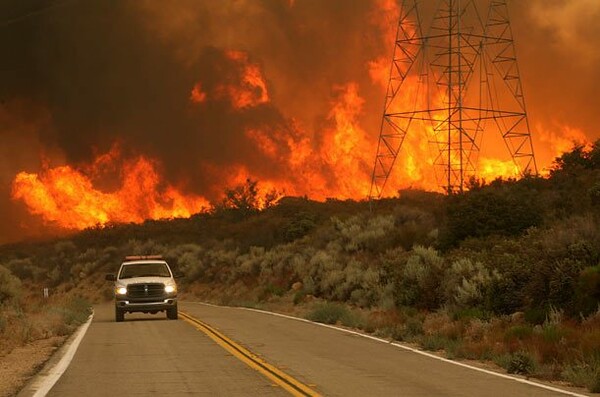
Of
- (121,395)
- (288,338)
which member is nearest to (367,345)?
(288,338)

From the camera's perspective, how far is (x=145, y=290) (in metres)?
30.8

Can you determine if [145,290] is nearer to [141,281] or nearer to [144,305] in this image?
[141,281]

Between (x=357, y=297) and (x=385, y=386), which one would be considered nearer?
(x=385, y=386)

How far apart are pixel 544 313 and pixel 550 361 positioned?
505cm

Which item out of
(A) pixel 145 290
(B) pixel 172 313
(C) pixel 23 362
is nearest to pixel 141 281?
(A) pixel 145 290

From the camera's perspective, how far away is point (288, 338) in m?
23.2

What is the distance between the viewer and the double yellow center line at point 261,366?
1349 cm

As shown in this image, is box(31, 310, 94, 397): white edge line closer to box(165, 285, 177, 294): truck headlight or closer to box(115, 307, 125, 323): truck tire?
box(115, 307, 125, 323): truck tire

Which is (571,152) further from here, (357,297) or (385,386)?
(385,386)

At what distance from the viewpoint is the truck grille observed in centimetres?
3073

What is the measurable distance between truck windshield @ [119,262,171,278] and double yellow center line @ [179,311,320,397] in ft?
20.6

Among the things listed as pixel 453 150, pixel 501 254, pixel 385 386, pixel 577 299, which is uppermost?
pixel 453 150

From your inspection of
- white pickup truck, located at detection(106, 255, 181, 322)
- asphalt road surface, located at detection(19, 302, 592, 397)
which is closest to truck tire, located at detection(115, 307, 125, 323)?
white pickup truck, located at detection(106, 255, 181, 322)

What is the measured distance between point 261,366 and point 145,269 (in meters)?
16.7
